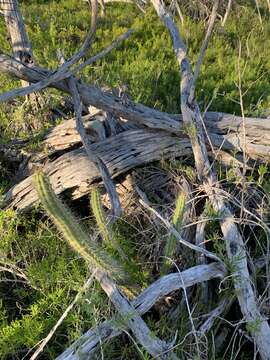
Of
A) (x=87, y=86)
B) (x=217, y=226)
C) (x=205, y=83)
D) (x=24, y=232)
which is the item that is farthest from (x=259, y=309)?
(x=205, y=83)

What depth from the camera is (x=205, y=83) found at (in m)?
7.43

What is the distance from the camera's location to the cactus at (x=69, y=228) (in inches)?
115

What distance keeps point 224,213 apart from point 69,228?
1332mm

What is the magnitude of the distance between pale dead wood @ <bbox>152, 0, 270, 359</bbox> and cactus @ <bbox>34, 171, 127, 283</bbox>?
2.83 ft

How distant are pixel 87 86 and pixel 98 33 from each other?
4867 mm

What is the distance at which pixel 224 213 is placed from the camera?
386 cm

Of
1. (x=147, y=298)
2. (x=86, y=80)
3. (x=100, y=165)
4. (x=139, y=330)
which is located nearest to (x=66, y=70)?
(x=100, y=165)

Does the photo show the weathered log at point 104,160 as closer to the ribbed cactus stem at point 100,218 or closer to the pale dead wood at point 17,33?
the ribbed cactus stem at point 100,218

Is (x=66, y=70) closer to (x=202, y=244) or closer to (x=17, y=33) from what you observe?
(x=17, y=33)

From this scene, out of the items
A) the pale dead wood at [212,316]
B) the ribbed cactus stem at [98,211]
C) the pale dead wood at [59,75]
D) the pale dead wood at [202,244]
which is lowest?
the pale dead wood at [212,316]

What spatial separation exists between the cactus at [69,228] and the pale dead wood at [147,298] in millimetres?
294

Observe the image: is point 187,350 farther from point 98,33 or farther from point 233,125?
point 98,33

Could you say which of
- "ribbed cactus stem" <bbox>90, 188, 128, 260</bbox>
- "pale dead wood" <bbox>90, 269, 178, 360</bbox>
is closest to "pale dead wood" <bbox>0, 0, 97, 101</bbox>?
"ribbed cactus stem" <bbox>90, 188, 128, 260</bbox>

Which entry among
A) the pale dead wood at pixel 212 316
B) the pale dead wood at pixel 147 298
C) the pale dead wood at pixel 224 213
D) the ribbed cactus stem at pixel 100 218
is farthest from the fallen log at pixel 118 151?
the pale dead wood at pixel 212 316
